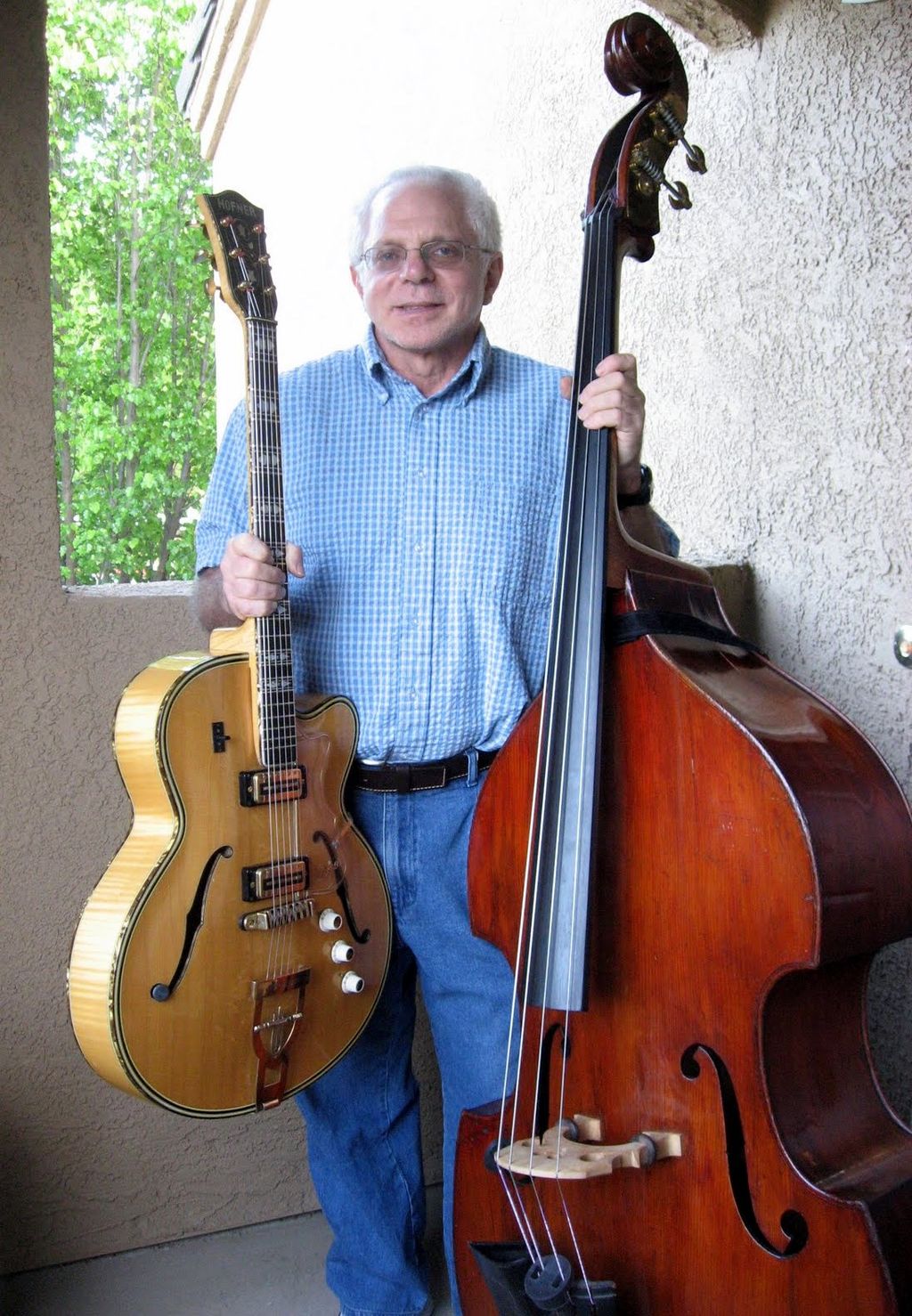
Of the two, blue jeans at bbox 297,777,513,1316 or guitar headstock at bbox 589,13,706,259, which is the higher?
guitar headstock at bbox 589,13,706,259

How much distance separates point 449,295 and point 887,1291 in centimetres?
137

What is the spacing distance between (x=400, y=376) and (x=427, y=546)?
0.28m

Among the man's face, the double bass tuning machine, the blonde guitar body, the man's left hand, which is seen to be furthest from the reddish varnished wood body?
the man's face

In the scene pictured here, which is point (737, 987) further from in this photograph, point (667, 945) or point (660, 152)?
point (660, 152)

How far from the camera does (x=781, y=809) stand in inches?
45.7

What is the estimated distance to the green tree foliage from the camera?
12516mm

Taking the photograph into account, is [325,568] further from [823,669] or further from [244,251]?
[823,669]

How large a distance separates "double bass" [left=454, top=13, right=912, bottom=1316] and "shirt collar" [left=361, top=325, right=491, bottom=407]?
0.37 meters

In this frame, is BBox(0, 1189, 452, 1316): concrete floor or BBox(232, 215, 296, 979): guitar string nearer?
BBox(232, 215, 296, 979): guitar string

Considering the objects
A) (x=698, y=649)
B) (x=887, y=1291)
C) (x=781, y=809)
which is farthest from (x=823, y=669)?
(x=887, y=1291)

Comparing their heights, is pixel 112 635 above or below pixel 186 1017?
above

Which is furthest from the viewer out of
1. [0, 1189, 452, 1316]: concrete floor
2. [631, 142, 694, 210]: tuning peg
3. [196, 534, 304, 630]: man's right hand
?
[0, 1189, 452, 1316]: concrete floor

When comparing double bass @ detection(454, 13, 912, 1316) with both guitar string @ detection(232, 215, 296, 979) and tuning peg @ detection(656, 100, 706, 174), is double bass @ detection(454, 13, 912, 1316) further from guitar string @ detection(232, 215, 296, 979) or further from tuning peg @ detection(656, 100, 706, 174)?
guitar string @ detection(232, 215, 296, 979)

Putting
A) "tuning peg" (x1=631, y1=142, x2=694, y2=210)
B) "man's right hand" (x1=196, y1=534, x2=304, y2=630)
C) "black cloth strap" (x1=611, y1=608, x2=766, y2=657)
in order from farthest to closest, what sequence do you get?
"man's right hand" (x1=196, y1=534, x2=304, y2=630)
"tuning peg" (x1=631, y1=142, x2=694, y2=210)
"black cloth strap" (x1=611, y1=608, x2=766, y2=657)
